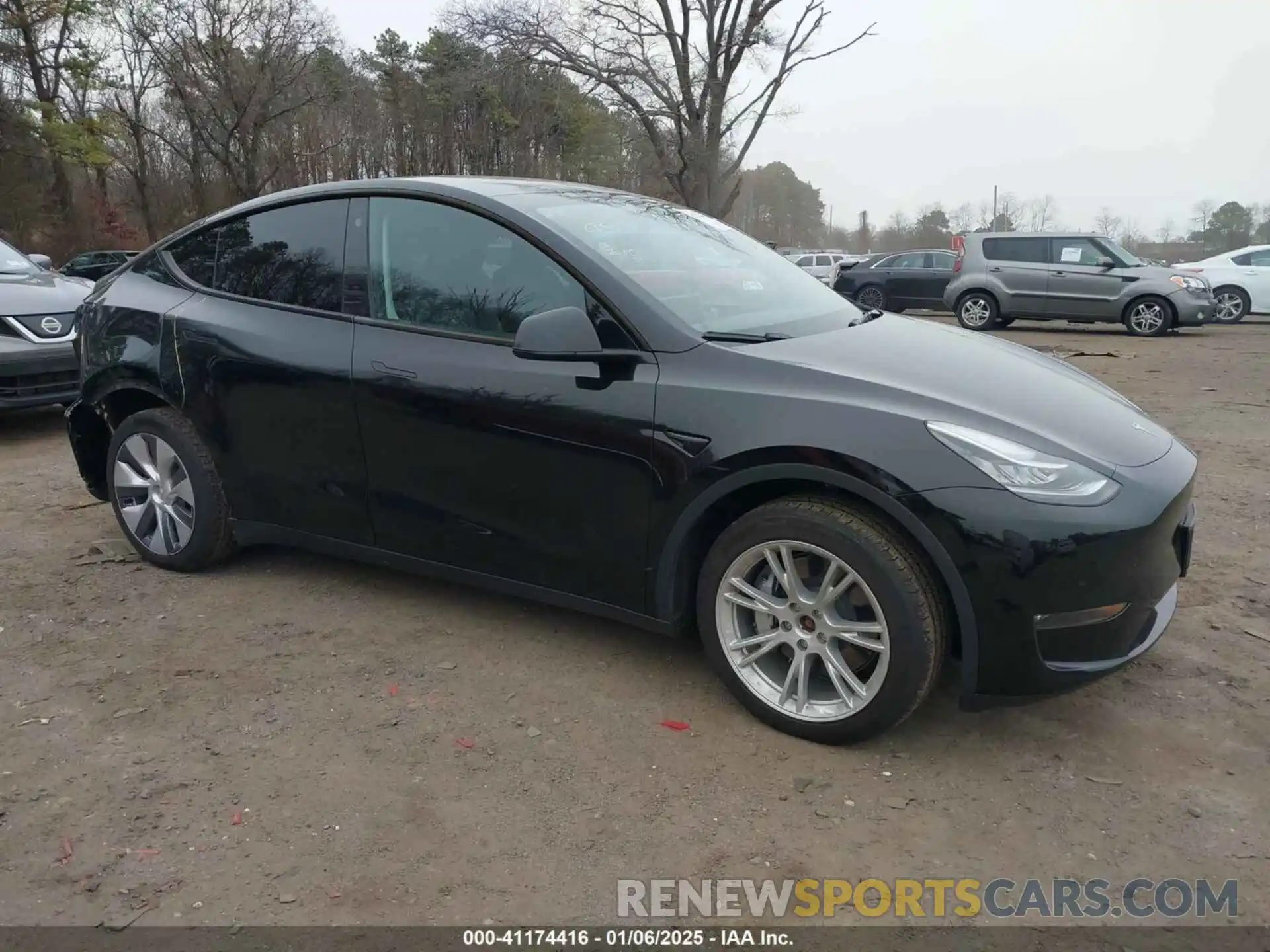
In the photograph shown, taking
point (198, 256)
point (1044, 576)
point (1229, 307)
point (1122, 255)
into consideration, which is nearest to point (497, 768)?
point (1044, 576)

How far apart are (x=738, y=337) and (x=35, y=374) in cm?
571

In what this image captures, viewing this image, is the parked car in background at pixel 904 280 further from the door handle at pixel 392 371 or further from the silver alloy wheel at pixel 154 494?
the door handle at pixel 392 371

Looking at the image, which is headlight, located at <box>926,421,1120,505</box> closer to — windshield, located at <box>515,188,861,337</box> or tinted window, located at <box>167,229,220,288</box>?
windshield, located at <box>515,188,861,337</box>

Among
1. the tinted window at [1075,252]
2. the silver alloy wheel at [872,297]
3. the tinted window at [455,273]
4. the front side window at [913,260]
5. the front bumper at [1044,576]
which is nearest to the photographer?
the front bumper at [1044,576]

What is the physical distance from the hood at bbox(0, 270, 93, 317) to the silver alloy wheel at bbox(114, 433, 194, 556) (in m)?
3.34

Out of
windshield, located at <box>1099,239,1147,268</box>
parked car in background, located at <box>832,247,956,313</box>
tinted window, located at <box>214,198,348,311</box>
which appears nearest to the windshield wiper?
tinted window, located at <box>214,198,348,311</box>

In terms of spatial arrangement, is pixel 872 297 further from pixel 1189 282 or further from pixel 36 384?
pixel 36 384

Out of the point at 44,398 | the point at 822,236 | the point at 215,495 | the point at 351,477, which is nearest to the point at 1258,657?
the point at 351,477

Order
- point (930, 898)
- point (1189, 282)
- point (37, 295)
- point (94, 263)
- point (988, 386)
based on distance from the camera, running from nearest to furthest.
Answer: point (930, 898) → point (988, 386) → point (37, 295) → point (1189, 282) → point (94, 263)

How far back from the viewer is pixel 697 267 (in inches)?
134

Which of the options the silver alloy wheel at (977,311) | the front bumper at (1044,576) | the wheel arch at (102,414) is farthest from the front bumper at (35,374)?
the silver alloy wheel at (977,311)

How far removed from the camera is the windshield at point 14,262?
7.46 metres

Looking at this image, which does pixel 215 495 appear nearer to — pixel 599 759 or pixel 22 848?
pixel 22 848

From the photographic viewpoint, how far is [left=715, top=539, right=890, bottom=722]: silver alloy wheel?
2.62m
